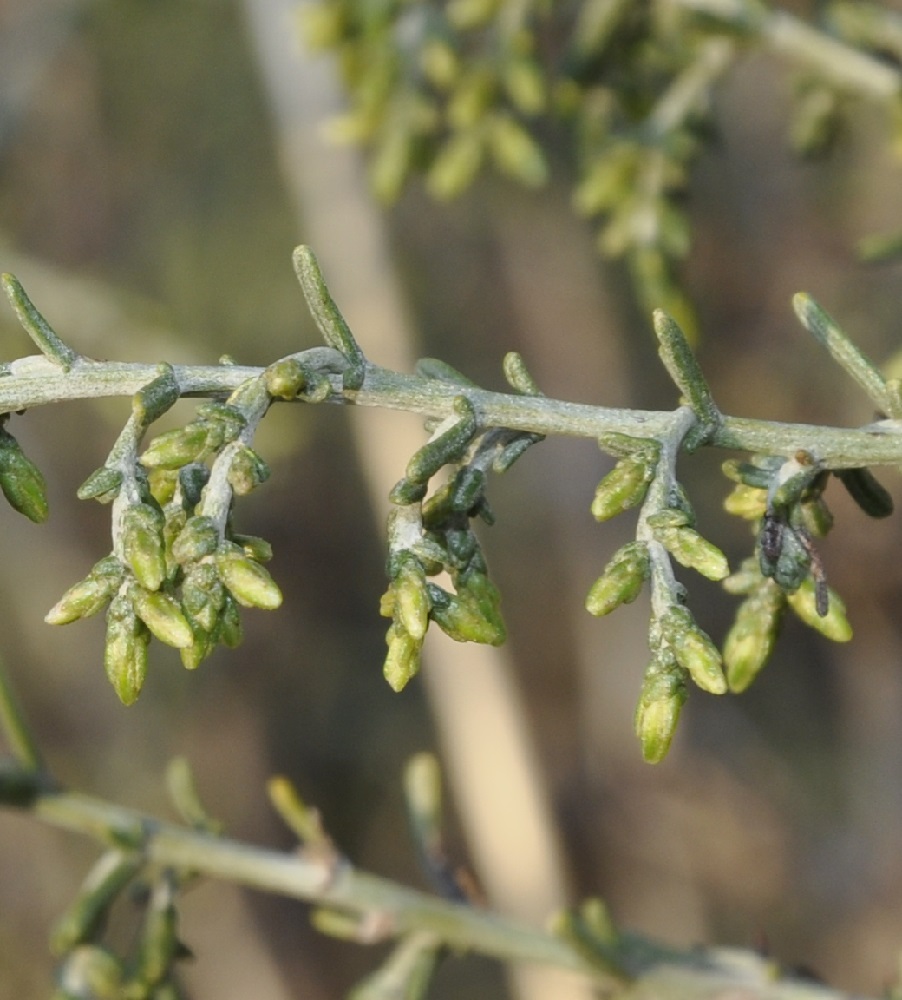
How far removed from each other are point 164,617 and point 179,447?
14 centimetres

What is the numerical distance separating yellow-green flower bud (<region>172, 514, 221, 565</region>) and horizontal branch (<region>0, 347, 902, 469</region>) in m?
0.12

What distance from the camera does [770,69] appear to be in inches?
226

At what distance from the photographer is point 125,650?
38.0 inches

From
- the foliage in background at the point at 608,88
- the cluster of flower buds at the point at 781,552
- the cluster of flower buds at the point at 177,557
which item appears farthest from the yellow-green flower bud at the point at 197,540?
the foliage in background at the point at 608,88

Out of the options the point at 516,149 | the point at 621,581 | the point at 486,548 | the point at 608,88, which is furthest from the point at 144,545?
the point at 486,548

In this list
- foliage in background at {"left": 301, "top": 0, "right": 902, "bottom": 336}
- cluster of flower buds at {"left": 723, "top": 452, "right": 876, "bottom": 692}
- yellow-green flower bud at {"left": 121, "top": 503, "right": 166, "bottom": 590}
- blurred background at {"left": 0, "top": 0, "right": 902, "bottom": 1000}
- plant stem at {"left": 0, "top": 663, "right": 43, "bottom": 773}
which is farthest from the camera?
blurred background at {"left": 0, "top": 0, "right": 902, "bottom": 1000}

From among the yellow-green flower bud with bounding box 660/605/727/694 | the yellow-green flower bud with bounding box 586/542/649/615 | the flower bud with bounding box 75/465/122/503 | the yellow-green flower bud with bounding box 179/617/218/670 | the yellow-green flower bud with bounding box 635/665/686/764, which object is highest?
the flower bud with bounding box 75/465/122/503

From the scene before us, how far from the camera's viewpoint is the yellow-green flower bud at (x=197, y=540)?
0.96 metres

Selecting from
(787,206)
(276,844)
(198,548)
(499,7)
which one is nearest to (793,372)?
(787,206)

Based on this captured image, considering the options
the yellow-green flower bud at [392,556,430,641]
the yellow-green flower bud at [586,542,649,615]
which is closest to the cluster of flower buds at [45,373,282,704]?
the yellow-green flower bud at [392,556,430,641]

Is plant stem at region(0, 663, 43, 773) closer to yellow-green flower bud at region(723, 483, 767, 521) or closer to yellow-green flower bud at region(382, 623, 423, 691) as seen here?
yellow-green flower bud at region(382, 623, 423, 691)

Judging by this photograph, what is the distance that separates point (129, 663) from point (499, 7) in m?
1.57

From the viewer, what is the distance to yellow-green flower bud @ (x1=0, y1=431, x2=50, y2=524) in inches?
40.0

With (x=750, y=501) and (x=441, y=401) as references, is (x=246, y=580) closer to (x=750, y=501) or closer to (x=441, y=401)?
(x=441, y=401)
